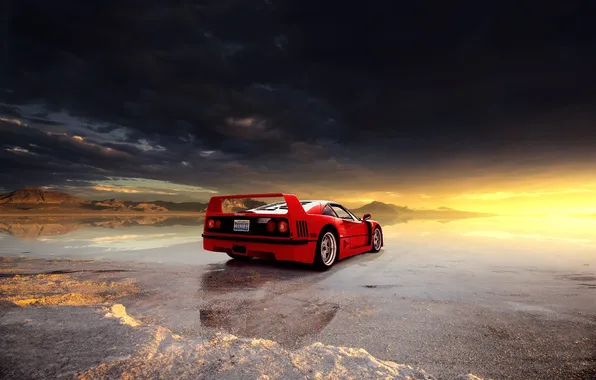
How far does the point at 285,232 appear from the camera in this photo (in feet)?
18.6

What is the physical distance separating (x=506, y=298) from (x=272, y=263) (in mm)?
3913

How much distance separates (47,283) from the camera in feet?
14.7

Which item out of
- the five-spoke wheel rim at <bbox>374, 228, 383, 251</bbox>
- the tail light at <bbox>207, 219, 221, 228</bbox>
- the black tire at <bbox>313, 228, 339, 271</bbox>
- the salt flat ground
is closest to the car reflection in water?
the salt flat ground

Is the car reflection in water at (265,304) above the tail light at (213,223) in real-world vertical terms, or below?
below

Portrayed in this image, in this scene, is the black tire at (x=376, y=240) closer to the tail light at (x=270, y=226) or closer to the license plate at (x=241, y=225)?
the tail light at (x=270, y=226)

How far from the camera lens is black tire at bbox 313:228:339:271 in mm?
5926

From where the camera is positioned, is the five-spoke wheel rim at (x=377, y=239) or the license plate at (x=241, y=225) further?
the five-spoke wheel rim at (x=377, y=239)

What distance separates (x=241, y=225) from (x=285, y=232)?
0.92m

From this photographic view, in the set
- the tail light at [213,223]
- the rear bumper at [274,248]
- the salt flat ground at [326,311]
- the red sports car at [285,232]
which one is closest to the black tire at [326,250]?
the red sports car at [285,232]

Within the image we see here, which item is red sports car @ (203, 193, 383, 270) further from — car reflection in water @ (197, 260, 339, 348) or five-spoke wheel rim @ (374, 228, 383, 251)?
five-spoke wheel rim @ (374, 228, 383, 251)

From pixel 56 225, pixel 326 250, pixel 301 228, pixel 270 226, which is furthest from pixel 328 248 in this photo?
pixel 56 225

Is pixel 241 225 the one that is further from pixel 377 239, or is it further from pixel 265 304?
pixel 377 239

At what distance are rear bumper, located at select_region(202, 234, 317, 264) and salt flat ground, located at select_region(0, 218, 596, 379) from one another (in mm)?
287

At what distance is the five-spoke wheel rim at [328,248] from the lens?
6.23 m
